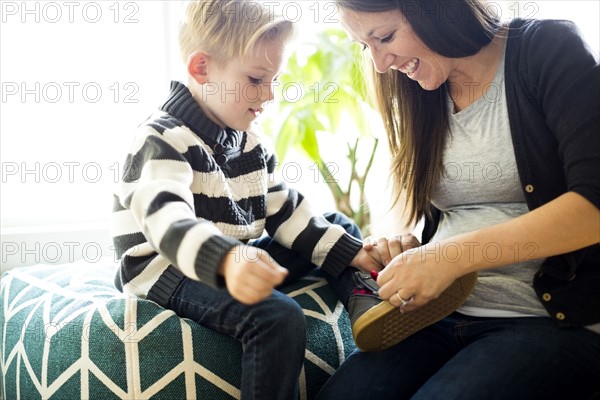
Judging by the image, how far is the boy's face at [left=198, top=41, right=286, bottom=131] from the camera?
1.23 metres

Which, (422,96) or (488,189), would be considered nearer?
(488,189)

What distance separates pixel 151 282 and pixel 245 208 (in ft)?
0.76

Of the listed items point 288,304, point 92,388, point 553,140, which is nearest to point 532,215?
point 553,140

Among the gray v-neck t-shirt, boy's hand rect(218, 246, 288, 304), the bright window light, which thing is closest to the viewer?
boy's hand rect(218, 246, 288, 304)

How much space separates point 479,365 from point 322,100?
1090 millimetres

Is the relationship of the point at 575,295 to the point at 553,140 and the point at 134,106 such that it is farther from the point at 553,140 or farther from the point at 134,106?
the point at 134,106

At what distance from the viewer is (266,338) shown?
1045 mm

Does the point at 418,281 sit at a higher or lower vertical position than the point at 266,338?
higher

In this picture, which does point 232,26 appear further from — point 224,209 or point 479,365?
point 479,365

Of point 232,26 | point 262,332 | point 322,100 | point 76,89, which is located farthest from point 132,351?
point 76,89

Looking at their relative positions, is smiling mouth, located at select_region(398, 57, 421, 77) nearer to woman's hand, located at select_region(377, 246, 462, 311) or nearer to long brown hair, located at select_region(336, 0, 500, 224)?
long brown hair, located at select_region(336, 0, 500, 224)

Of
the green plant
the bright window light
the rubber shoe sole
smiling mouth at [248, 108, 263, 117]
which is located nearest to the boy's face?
smiling mouth at [248, 108, 263, 117]

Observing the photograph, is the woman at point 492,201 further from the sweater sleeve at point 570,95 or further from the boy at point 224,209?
the boy at point 224,209

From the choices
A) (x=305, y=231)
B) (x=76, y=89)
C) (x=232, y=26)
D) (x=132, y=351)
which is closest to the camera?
(x=132, y=351)
